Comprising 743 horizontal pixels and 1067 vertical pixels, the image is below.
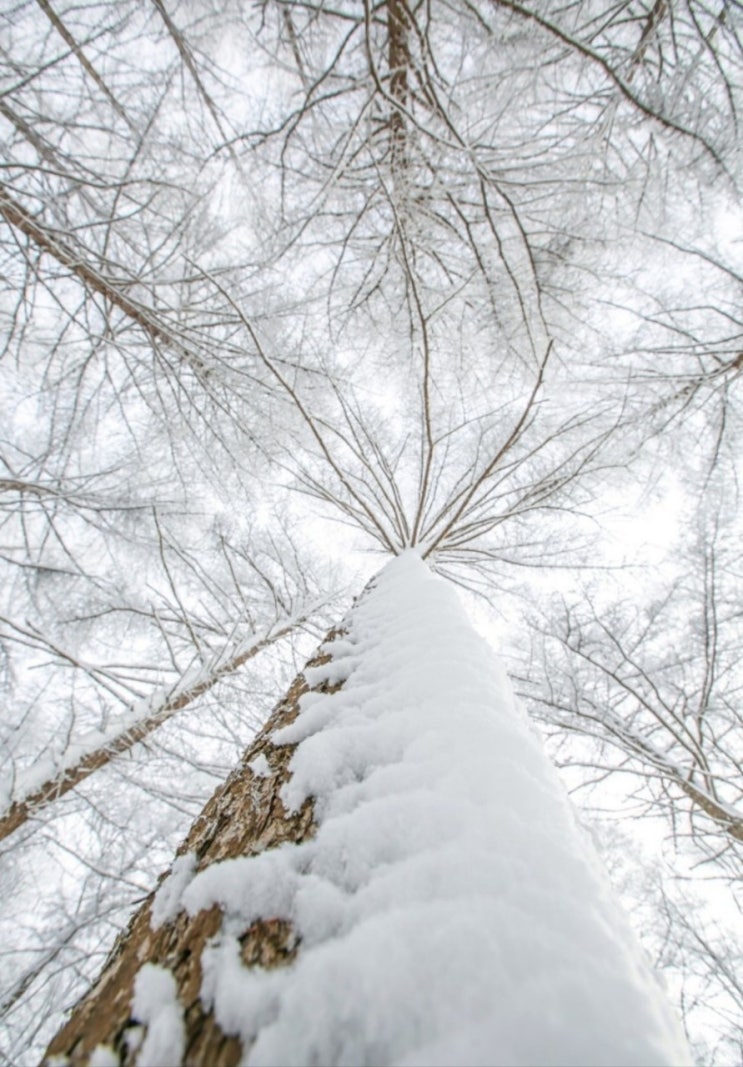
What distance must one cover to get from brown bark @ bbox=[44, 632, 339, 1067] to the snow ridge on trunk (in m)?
0.01

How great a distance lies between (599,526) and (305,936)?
415cm

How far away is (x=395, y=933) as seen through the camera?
0.38 m

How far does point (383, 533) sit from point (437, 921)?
2.81 m

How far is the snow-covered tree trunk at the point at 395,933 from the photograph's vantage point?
0.32 metres

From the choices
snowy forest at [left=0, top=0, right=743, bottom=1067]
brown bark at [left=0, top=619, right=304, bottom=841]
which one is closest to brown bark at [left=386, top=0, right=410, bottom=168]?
snowy forest at [left=0, top=0, right=743, bottom=1067]

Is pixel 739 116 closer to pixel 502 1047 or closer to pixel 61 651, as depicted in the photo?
pixel 502 1047

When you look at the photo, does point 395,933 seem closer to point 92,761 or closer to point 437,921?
point 437,921

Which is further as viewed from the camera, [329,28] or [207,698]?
[207,698]

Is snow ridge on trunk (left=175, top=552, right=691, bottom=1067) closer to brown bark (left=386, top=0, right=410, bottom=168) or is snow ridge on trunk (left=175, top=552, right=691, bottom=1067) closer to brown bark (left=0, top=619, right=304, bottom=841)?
brown bark (left=0, top=619, right=304, bottom=841)

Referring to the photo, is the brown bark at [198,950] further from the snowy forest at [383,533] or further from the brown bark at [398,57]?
the brown bark at [398,57]

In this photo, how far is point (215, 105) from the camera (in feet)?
10.0

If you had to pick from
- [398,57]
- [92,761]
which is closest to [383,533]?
[92,761]

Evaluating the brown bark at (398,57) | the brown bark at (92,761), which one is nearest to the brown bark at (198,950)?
the brown bark at (92,761)

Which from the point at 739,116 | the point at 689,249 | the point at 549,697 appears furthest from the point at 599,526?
the point at 739,116
